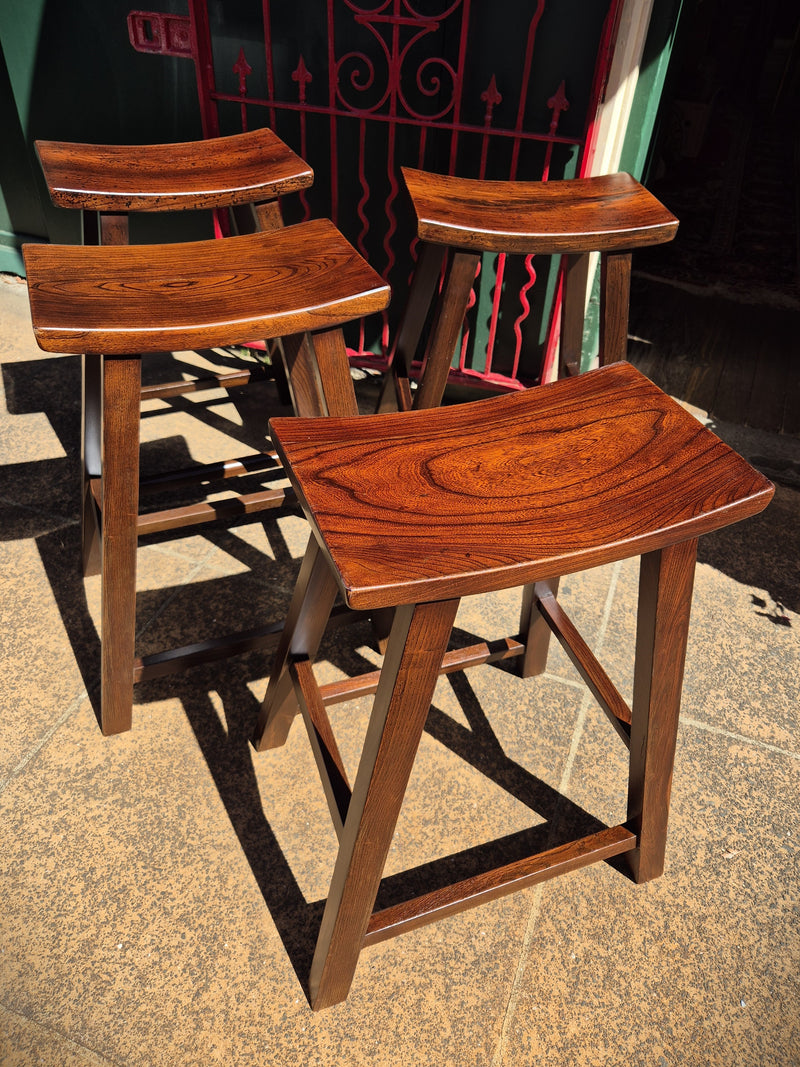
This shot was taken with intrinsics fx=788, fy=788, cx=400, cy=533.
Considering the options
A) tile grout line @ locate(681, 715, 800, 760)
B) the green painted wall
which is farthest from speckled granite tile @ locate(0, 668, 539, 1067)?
the green painted wall

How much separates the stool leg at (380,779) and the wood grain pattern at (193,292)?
575 millimetres

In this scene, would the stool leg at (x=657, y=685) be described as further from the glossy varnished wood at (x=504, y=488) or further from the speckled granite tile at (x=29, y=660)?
the speckled granite tile at (x=29, y=660)

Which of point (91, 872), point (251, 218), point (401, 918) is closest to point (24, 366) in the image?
point (251, 218)

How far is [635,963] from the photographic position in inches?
60.4

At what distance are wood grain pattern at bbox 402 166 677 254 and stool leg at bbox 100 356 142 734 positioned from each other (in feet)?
2.05

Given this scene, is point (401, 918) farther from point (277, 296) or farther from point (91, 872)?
point (277, 296)

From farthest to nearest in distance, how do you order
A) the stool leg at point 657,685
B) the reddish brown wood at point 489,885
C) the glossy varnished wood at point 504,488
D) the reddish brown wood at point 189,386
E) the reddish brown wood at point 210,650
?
the reddish brown wood at point 189,386, the reddish brown wood at point 210,650, the reddish brown wood at point 489,885, the stool leg at point 657,685, the glossy varnished wood at point 504,488

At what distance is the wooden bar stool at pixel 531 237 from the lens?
1.51 metres

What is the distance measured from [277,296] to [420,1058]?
1.35 m

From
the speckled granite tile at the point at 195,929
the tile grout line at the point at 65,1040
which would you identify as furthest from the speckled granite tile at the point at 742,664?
the tile grout line at the point at 65,1040

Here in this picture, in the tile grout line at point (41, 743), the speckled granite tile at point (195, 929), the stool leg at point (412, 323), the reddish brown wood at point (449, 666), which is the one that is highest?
the stool leg at point (412, 323)

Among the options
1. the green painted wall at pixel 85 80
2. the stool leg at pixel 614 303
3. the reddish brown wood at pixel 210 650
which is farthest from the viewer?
the green painted wall at pixel 85 80

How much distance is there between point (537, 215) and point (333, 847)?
1380mm

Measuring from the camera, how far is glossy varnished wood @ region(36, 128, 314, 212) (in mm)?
1643
